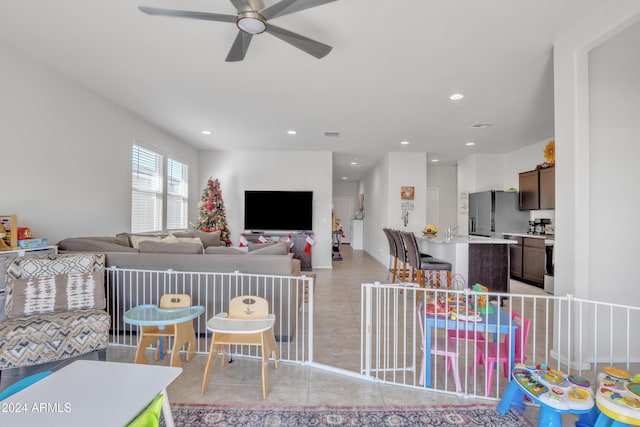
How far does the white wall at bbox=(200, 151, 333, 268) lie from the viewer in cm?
718

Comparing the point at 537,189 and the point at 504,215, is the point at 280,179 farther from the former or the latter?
the point at 537,189

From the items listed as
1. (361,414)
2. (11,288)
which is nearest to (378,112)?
(361,414)

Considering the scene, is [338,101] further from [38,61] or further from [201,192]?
[201,192]

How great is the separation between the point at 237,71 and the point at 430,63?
6.59ft

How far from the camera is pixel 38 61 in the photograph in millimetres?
3146

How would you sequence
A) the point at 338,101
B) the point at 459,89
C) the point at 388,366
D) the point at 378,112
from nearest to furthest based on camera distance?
1. the point at 388,366
2. the point at 459,89
3. the point at 338,101
4. the point at 378,112

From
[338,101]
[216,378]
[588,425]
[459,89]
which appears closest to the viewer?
[588,425]

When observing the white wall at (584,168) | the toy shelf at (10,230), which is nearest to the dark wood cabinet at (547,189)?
the white wall at (584,168)

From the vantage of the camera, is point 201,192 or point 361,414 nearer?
point 361,414

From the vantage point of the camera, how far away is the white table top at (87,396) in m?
0.96

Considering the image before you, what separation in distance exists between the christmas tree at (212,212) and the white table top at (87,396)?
17.6 ft

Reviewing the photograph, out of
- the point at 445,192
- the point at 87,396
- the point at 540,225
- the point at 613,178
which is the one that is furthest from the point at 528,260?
the point at 87,396

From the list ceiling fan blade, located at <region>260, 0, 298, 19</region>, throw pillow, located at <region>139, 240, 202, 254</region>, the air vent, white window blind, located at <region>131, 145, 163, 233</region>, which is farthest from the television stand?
ceiling fan blade, located at <region>260, 0, 298, 19</region>

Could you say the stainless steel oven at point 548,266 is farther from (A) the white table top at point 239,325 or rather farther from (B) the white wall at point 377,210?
(A) the white table top at point 239,325
